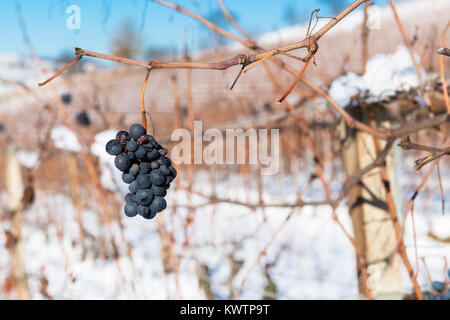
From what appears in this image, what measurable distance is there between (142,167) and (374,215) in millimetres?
739

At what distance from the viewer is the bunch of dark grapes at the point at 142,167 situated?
17.3 inches

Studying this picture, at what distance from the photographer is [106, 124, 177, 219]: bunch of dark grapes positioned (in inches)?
17.3

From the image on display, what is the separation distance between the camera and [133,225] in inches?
130

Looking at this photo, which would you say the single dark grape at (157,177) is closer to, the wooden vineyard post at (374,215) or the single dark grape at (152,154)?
the single dark grape at (152,154)

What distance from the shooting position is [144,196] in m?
0.46

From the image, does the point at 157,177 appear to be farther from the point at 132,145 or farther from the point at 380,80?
the point at 380,80

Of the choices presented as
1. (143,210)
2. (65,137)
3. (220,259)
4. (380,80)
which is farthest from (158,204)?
(220,259)

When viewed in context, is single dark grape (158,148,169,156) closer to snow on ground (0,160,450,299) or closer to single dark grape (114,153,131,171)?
single dark grape (114,153,131,171)

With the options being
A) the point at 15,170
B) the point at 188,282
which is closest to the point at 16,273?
the point at 15,170

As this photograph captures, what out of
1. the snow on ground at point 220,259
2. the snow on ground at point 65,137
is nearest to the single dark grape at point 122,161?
the snow on ground at point 220,259

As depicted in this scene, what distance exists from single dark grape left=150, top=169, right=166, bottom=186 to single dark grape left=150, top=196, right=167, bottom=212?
2 centimetres

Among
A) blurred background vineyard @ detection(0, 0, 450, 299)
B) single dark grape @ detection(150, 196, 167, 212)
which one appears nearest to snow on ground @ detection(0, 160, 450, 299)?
blurred background vineyard @ detection(0, 0, 450, 299)

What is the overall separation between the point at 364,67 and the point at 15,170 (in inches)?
75.1
